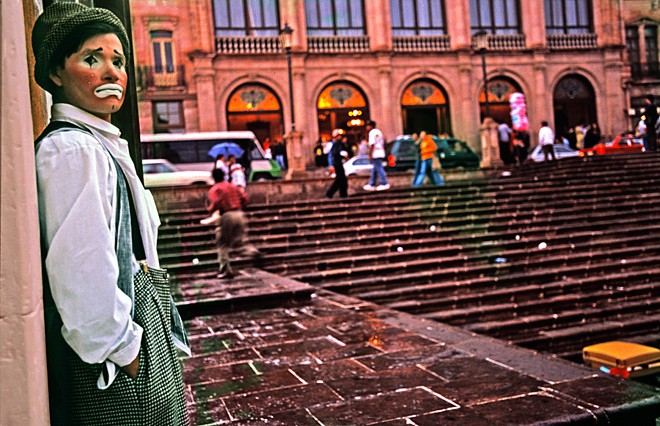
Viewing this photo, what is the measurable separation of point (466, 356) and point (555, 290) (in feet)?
17.8

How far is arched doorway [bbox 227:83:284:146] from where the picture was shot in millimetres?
27906

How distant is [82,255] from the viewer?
4.99 feet

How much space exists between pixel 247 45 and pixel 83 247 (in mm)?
27365

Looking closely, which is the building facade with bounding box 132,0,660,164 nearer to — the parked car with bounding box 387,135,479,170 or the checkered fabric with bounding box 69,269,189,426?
the parked car with bounding box 387,135,479,170

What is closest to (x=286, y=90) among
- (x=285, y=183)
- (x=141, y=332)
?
(x=285, y=183)

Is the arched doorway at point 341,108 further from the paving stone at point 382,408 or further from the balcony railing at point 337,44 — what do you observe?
the paving stone at point 382,408

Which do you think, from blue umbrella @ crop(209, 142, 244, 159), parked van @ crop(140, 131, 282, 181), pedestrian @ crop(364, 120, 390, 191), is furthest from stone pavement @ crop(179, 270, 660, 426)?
parked van @ crop(140, 131, 282, 181)

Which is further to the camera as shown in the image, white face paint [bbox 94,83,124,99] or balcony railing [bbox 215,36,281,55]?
balcony railing [bbox 215,36,281,55]

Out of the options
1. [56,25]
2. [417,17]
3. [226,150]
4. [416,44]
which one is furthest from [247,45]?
[56,25]

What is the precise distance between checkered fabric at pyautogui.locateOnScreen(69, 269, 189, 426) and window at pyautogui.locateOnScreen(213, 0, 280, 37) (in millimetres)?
27774

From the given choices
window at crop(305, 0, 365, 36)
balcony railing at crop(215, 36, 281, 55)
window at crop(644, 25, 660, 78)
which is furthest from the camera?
window at crop(644, 25, 660, 78)

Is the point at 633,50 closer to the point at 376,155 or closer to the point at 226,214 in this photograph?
the point at 376,155

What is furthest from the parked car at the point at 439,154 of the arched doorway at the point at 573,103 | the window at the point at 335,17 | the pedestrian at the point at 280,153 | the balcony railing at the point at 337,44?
the arched doorway at the point at 573,103

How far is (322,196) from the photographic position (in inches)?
676
